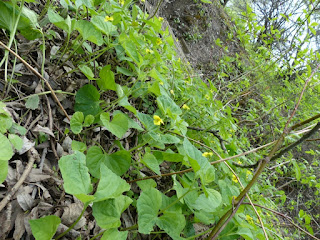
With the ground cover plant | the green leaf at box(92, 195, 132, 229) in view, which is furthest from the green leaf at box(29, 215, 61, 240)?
the green leaf at box(92, 195, 132, 229)

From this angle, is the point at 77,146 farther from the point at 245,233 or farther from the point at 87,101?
the point at 245,233

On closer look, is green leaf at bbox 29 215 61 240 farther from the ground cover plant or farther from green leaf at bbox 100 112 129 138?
green leaf at bbox 100 112 129 138

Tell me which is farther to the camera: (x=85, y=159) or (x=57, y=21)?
(x=57, y=21)

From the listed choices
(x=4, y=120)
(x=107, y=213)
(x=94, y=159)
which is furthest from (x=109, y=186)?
(x=4, y=120)

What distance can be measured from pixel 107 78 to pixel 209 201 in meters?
0.72

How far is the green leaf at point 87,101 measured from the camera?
3.85 feet

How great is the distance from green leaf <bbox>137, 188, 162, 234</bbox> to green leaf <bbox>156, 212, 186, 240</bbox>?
0.04m

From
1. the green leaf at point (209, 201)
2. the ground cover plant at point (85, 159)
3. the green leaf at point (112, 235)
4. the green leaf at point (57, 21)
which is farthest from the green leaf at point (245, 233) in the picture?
the green leaf at point (57, 21)

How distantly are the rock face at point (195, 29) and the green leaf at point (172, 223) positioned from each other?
4.23m

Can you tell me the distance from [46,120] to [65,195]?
36 cm

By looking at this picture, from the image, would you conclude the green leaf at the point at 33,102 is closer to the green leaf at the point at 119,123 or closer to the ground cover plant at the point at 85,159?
the ground cover plant at the point at 85,159

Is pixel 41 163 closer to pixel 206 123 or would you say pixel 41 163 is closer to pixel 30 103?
pixel 30 103

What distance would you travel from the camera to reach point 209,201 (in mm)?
999

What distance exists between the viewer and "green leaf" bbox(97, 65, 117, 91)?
115cm
